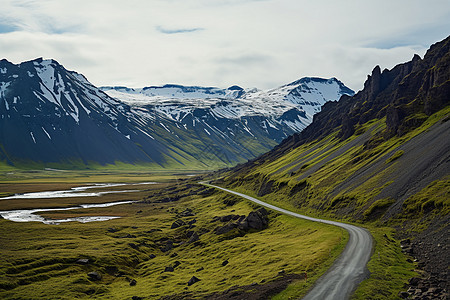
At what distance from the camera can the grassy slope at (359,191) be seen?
129 feet

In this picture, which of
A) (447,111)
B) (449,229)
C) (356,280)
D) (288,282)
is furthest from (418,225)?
(447,111)

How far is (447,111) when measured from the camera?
102 metres

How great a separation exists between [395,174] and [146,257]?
60.3 m

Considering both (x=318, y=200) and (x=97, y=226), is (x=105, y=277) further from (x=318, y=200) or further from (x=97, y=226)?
(x=318, y=200)

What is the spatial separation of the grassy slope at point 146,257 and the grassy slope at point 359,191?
7.05 meters

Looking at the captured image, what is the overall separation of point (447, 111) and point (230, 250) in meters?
81.3

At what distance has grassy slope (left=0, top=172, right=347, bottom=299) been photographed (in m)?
49.4

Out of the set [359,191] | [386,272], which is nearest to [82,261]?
[386,272]

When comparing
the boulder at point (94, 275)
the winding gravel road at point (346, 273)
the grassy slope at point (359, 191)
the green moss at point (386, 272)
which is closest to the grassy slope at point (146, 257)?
the boulder at point (94, 275)

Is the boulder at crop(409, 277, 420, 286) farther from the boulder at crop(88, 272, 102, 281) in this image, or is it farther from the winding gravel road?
the boulder at crop(88, 272, 102, 281)

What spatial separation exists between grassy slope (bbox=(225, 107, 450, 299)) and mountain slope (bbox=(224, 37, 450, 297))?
222mm

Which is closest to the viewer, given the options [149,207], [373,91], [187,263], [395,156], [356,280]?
[356,280]

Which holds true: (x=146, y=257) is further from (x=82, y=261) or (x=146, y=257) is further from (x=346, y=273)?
(x=346, y=273)


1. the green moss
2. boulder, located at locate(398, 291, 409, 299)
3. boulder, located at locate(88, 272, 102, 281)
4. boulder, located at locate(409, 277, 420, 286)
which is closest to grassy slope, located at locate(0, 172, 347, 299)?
boulder, located at locate(88, 272, 102, 281)
